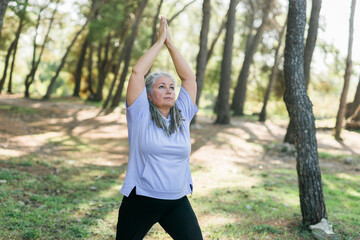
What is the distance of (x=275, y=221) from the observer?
5586mm

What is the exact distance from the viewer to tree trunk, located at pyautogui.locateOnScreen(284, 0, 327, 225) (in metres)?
4.94

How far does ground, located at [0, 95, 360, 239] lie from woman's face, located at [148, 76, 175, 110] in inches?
98.0

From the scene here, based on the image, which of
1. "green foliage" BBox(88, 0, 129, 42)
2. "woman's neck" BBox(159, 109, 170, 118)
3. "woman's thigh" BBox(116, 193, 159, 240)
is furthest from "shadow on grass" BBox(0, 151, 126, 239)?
"green foliage" BBox(88, 0, 129, 42)

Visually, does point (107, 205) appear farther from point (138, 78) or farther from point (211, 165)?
point (211, 165)

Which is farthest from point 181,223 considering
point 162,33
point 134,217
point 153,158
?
point 162,33

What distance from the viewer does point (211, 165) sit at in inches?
406

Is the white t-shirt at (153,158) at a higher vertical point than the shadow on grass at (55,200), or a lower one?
higher

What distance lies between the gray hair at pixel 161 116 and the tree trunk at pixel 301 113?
246cm

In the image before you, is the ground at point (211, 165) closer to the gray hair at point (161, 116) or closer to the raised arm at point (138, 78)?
the gray hair at point (161, 116)

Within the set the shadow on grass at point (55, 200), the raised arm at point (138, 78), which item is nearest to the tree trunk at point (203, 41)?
the shadow on grass at point (55, 200)

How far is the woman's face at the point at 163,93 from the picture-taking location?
9.71ft

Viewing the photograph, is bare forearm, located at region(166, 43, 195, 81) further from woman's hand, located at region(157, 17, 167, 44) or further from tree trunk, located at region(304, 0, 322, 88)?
tree trunk, located at region(304, 0, 322, 88)

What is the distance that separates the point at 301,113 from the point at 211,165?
5.59m

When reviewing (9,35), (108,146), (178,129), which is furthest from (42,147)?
(9,35)
